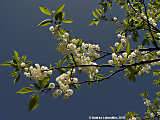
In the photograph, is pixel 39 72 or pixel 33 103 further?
pixel 39 72

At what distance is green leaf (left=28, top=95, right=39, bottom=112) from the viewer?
5.78 feet

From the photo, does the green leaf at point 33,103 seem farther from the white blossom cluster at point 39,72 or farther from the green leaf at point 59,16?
the green leaf at point 59,16

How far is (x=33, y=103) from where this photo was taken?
1.80 meters

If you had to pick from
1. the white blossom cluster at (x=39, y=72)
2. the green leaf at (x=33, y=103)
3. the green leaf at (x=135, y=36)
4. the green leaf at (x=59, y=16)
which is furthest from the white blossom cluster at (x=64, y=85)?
the green leaf at (x=135, y=36)

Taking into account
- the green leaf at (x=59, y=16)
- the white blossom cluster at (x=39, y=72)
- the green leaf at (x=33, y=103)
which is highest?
the green leaf at (x=59, y=16)

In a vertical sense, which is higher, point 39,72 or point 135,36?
point 135,36

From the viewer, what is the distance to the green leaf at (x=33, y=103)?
176 centimetres

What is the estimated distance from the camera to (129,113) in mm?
5402

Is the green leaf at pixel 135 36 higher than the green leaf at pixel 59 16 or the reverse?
the reverse

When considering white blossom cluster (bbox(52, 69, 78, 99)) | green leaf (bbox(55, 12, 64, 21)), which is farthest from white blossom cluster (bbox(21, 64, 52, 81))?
green leaf (bbox(55, 12, 64, 21))

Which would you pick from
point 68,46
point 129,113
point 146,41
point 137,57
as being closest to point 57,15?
point 68,46

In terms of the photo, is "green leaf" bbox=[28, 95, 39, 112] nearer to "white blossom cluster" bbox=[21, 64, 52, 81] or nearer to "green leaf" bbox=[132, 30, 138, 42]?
"white blossom cluster" bbox=[21, 64, 52, 81]

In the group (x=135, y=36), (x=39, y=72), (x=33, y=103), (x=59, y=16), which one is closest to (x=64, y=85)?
(x=39, y=72)

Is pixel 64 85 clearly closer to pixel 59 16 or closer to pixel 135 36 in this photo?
pixel 59 16
